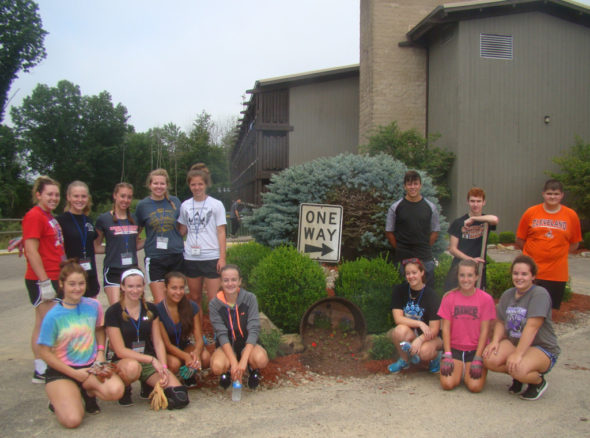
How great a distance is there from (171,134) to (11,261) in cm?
3179

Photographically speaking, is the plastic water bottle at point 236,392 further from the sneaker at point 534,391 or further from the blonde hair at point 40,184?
the blonde hair at point 40,184

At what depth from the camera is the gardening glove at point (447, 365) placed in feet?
12.7

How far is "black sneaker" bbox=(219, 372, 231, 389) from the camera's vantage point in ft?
12.6

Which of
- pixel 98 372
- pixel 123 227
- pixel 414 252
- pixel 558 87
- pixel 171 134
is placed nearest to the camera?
pixel 98 372

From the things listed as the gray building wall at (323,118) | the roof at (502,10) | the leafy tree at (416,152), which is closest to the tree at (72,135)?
the gray building wall at (323,118)

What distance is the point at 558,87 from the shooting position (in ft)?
52.2

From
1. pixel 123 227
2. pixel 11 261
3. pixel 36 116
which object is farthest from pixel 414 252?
pixel 36 116

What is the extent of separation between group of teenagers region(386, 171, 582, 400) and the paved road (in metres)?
0.20

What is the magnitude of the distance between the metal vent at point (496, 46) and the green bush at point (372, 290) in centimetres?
1265

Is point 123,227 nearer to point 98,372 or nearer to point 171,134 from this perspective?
point 98,372

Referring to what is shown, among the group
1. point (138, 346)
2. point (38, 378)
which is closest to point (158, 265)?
point (138, 346)

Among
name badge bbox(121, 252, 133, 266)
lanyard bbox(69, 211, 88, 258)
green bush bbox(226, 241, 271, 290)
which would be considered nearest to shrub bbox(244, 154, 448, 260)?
green bush bbox(226, 241, 271, 290)

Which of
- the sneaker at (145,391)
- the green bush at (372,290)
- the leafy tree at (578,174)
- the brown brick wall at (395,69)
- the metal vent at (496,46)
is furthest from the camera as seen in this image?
the brown brick wall at (395,69)

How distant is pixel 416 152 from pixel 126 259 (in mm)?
12601
